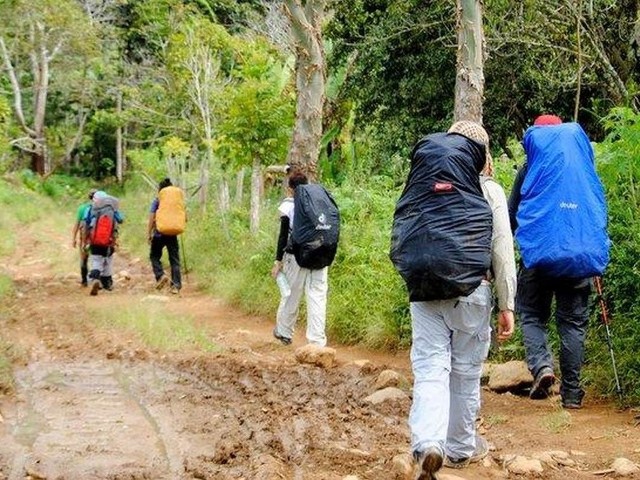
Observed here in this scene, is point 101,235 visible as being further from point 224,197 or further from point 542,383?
point 542,383

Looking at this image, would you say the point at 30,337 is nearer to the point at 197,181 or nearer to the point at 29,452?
the point at 29,452

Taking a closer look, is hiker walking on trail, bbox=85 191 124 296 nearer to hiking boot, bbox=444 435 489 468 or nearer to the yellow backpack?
the yellow backpack

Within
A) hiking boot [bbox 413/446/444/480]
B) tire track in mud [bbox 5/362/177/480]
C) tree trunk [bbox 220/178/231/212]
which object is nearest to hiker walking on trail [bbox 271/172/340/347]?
tire track in mud [bbox 5/362/177/480]

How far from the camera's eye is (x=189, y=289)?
1491cm

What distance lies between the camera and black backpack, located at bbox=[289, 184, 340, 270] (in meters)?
8.38

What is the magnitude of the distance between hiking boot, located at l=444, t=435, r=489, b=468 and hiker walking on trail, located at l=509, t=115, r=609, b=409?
4.61ft

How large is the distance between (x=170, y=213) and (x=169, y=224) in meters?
0.17

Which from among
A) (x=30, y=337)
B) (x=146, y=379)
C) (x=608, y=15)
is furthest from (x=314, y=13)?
(x=146, y=379)

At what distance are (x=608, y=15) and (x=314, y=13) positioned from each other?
4412 mm

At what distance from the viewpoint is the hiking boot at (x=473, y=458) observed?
4750mm

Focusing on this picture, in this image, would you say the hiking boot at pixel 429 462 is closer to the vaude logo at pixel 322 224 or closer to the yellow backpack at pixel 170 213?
the vaude logo at pixel 322 224

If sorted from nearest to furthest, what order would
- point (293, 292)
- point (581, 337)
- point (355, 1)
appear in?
point (581, 337), point (293, 292), point (355, 1)

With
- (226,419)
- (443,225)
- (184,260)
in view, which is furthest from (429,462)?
(184,260)

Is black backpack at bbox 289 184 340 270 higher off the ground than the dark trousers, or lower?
higher
